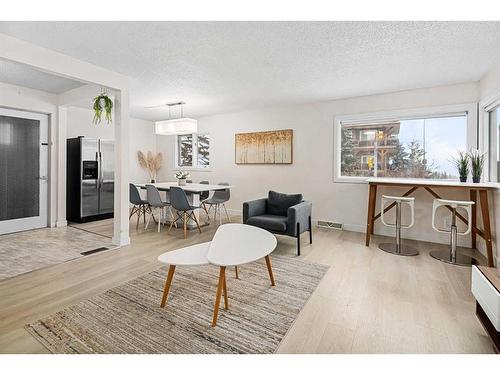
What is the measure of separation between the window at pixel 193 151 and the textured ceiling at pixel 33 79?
2997 millimetres

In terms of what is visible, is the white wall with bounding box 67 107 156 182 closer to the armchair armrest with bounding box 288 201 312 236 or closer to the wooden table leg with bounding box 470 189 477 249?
the armchair armrest with bounding box 288 201 312 236

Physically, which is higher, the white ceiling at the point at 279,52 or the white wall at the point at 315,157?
the white ceiling at the point at 279,52

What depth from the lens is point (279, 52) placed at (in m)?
2.98

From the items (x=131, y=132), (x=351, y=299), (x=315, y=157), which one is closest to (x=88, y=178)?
(x=131, y=132)

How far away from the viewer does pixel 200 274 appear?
9.36 feet

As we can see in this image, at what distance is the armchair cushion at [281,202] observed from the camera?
4.02m

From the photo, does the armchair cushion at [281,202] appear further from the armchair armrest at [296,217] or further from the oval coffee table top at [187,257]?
the oval coffee table top at [187,257]

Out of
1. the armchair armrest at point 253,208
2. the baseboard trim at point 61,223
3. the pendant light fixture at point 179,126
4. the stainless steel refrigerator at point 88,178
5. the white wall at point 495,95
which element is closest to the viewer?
the white wall at point 495,95

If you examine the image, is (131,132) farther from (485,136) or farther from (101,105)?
(485,136)

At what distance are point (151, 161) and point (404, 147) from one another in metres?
6.12

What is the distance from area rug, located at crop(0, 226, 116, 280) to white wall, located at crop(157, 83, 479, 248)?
3156 mm

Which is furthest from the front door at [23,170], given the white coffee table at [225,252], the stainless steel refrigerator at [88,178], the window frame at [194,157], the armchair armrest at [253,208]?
the white coffee table at [225,252]

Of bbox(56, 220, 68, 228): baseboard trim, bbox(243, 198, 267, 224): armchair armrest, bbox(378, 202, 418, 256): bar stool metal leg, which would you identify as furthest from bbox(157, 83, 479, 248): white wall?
bbox(56, 220, 68, 228): baseboard trim
